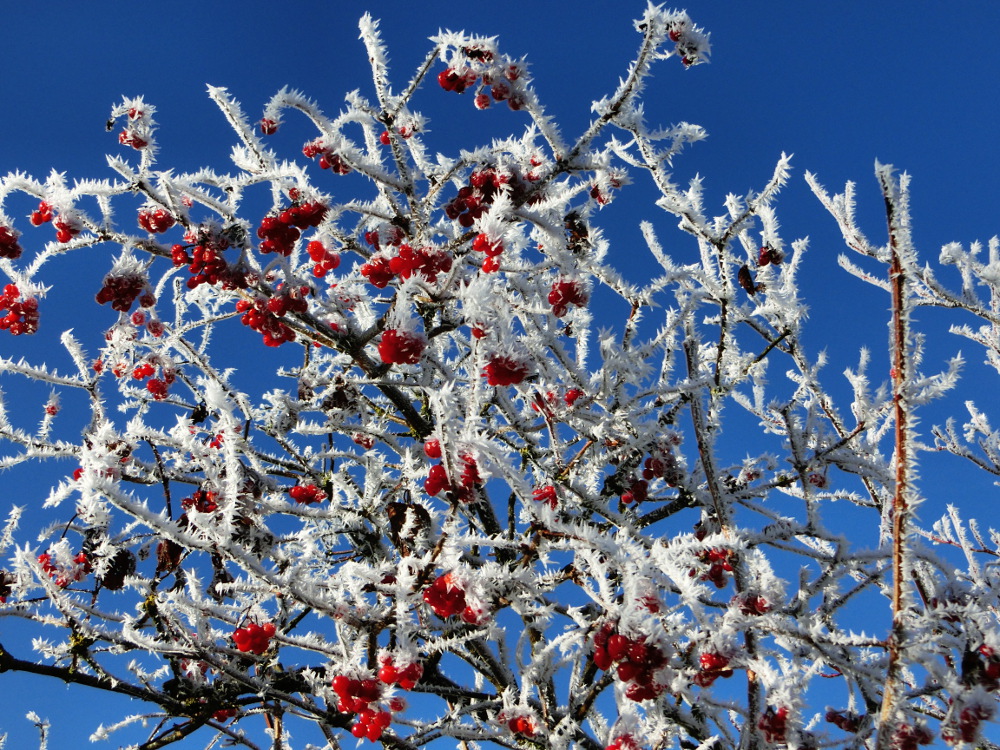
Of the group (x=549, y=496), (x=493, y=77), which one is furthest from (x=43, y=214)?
(x=549, y=496)

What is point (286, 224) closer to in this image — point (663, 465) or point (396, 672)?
point (396, 672)

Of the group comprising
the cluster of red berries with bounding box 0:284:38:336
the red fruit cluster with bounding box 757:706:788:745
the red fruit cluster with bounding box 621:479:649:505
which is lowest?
A: the red fruit cluster with bounding box 757:706:788:745

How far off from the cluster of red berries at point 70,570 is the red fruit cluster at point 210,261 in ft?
5.07

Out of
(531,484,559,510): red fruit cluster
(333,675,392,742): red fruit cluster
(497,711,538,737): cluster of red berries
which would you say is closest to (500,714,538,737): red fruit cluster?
(497,711,538,737): cluster of red berries

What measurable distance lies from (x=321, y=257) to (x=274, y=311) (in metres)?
0.46

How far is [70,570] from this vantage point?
10.7 feet

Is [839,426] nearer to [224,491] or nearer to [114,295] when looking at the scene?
[224,491]

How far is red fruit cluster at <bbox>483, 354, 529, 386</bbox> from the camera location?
8.05ft

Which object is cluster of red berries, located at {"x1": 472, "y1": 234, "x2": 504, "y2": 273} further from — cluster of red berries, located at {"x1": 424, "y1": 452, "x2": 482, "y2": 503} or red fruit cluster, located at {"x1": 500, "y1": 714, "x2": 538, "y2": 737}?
red fruit cluster, located at {"x1": 500, "y1": 714, "x2": 538, "y2": 737}

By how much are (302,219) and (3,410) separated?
113 inches

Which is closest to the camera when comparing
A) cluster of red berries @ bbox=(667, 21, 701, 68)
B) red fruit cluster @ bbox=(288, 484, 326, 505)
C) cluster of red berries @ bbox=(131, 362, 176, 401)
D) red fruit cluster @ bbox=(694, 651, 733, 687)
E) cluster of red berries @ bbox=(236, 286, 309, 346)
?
red fruit cluster @ bbox=(694, 651, 733, 687)

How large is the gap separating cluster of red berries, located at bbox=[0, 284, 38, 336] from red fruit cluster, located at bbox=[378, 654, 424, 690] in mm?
3091

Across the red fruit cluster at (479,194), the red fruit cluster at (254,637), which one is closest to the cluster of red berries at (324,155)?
the red fruit cluster at (479,194)

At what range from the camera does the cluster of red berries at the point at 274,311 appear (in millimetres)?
3010
